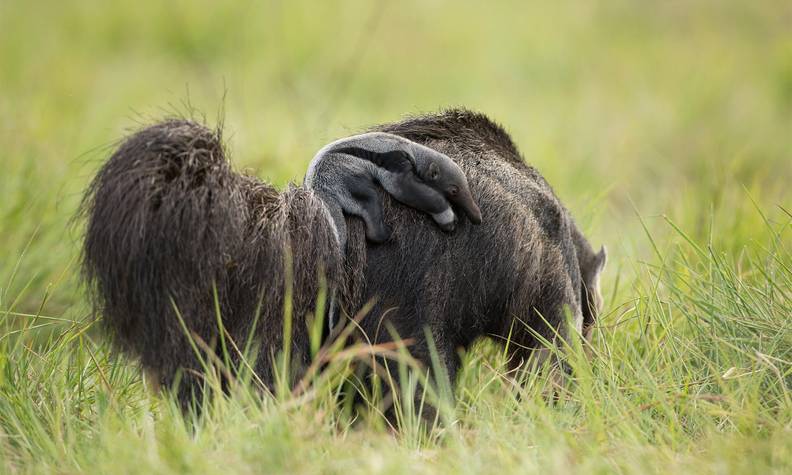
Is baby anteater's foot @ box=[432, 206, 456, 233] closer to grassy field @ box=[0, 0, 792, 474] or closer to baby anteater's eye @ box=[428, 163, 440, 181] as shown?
baby anteater's eye @ box=[428, 163, 440, 181]

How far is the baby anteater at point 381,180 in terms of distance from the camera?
3420 mm

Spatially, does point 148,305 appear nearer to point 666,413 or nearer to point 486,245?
point 486,245

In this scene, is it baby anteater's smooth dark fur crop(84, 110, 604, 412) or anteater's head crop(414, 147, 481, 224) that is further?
anteater's head crop(414, 147, 481, 224)

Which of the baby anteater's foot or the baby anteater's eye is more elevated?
the baby anteater's eye

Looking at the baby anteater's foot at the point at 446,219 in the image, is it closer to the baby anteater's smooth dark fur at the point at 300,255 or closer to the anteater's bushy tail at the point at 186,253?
the baby anteater's smooth dark fur at the point at 300,255

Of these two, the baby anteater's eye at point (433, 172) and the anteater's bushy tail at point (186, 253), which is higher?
the baby anteater's eye at point (433, 172)

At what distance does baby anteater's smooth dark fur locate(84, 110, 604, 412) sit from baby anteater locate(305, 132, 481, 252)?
58 millimetres

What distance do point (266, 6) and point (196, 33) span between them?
3.06 ft

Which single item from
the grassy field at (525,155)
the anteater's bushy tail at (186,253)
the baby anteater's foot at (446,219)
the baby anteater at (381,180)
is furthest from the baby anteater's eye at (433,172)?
the grassy field at (525,155)

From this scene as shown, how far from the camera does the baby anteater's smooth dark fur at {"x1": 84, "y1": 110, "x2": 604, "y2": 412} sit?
2961 mm

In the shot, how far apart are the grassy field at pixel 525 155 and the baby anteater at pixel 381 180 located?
25.9 inches

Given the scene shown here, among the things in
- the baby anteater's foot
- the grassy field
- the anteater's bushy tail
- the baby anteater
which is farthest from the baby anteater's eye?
the grassy field

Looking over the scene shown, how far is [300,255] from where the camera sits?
3.21 metres

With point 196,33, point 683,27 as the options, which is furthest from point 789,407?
point 683,27
